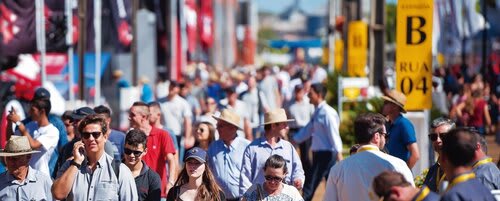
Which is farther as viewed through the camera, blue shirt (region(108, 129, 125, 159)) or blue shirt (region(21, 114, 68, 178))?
blue shirt (region(21, 114, 68, 178))

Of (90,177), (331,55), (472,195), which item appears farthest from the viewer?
(331,55)

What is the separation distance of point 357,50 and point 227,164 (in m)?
22.1

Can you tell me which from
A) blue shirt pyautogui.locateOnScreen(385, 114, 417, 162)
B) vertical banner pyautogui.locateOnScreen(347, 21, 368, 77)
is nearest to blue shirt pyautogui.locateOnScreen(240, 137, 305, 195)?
blue shirt pyautogui.locateOnScreen(385, 114, 417, 162)

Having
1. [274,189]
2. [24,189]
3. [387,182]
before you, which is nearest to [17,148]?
[24,189]

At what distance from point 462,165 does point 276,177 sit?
3.08m

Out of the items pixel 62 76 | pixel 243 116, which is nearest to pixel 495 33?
pixel 62 76

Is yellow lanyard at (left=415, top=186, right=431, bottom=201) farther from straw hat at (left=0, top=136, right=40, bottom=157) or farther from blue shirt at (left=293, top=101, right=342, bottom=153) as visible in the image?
blue shirt at (left=293, top=101, right=342, bottom=153)

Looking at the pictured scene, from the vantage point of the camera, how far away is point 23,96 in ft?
66.1

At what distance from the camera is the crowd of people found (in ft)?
27.9

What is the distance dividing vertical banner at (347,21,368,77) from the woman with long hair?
24110mm

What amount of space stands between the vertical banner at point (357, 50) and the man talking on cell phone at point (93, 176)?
25198 mm

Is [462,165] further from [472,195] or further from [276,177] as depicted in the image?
[276,177]

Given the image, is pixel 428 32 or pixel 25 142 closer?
pixel 25 142

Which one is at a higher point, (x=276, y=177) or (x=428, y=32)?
(x=428, y=32)
